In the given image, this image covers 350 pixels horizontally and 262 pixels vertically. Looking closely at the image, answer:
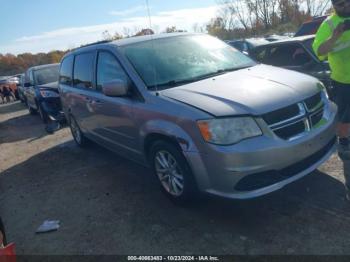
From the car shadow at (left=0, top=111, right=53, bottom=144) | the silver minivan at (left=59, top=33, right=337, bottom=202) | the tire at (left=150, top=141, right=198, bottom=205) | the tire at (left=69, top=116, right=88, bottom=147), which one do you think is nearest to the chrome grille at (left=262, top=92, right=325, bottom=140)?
the silver minivan at (left=59, top=33, right=337, bottom=202)

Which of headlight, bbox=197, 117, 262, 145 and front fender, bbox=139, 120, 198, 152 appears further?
front fender, bbox=139, 120, 198, 152

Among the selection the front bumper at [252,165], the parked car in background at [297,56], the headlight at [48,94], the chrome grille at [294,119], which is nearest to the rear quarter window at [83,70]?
the front bumper at [252,165]

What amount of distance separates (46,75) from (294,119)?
996cm

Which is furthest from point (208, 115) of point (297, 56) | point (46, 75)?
point (46, 75)

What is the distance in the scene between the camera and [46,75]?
11.9 metres

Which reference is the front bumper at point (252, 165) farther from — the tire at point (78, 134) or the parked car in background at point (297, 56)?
the tire at point (78, 134)

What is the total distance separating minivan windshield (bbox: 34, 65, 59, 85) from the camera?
11.7 metres

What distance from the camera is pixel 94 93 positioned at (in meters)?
5.52

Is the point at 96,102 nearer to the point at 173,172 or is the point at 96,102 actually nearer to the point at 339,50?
the point at 173,172

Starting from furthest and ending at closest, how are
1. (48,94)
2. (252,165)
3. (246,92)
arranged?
(48,94) → (246,92) → (252,165)

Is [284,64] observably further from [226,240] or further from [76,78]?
[226,240]

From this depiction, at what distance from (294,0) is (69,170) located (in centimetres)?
4326

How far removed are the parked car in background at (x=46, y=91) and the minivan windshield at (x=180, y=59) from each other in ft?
20.8

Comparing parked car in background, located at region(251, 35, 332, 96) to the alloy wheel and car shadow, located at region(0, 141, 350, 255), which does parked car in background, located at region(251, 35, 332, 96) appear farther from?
the alloy wheel
